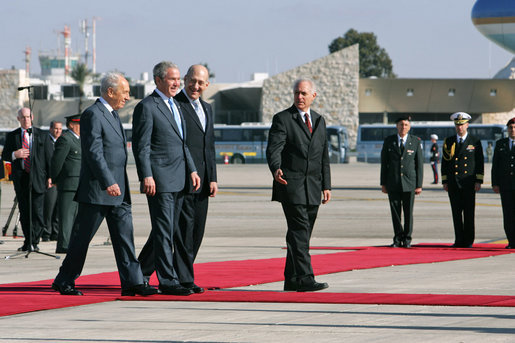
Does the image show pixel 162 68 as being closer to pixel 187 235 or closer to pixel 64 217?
pixel 187 235

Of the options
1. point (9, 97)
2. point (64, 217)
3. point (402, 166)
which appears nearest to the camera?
point (64, 217)

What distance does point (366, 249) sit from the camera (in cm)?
1287

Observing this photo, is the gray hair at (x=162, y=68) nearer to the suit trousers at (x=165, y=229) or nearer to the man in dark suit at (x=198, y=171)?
the man in dark suit at (x=198, y=171)

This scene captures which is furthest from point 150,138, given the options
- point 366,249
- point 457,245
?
point 457,245

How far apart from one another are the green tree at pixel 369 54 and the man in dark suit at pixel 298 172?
125 meters

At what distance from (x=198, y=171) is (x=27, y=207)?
5298 mm

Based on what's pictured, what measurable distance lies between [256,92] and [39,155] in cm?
7381

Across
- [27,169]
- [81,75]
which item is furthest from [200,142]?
[81,75]

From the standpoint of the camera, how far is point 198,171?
8578mm

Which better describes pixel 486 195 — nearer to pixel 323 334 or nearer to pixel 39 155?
pixel 39 155

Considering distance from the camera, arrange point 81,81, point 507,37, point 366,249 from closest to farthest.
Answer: point 366,249 → point 507,37 → point 81,81

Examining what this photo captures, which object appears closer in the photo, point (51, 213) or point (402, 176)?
point (402, 176)

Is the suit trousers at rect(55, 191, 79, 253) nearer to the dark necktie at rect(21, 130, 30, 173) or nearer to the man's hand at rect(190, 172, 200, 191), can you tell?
the dark necktie at rect(21, 130, 30, 173)

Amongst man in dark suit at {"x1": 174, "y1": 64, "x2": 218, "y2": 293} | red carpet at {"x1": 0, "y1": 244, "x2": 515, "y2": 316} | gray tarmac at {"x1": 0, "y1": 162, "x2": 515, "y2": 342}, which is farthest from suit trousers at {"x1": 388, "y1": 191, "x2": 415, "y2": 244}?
man in dark suit at {"x1": 174, "y1": 64, "x2": 218, "y2": 293}
